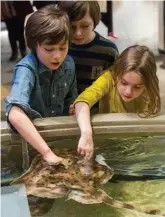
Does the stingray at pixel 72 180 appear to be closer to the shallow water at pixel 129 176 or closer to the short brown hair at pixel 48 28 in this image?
the shallow water at pixel 129 176

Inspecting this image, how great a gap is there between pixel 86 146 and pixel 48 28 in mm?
385

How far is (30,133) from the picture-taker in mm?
1324

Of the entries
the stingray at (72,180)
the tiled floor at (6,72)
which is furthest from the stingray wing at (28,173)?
the tiled floor at (6,72)

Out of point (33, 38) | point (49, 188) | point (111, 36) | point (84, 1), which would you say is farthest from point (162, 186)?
point (111, 36)

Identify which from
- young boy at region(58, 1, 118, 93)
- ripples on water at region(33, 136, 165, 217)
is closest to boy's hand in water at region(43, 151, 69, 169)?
ripples on water at region(33, 136, 165, 217)

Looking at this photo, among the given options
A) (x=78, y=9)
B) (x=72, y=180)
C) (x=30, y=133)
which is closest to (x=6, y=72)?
(x=78, y=9)

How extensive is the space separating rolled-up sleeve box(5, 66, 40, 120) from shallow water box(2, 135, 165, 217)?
147mm

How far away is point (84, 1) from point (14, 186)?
Answer: 28.9 inches

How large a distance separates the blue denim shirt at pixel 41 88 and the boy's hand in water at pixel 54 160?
16 cm

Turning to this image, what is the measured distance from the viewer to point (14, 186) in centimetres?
125

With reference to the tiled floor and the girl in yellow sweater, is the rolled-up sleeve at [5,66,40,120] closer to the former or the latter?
the girl in yellow sweater

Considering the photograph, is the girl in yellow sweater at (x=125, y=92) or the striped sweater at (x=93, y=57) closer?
the girl in yellow sweater at (x=125, y=92)

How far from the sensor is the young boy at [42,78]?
1.33 meters

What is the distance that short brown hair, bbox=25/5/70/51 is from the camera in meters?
1.37
